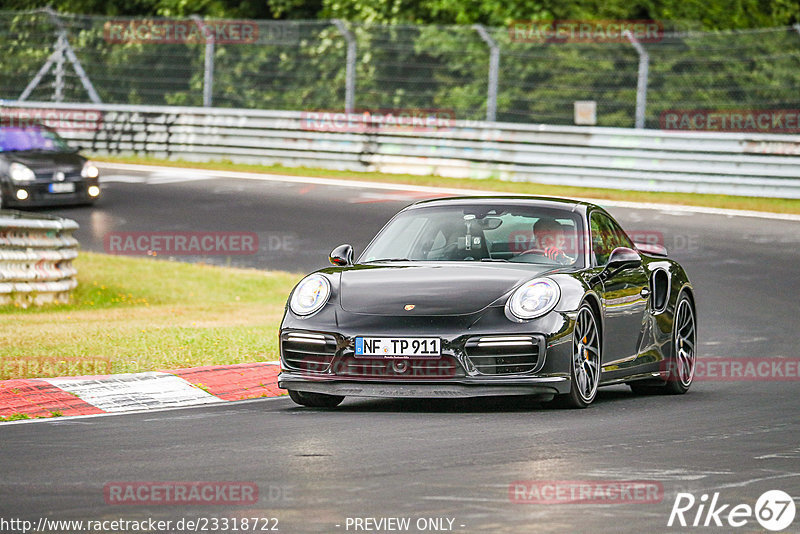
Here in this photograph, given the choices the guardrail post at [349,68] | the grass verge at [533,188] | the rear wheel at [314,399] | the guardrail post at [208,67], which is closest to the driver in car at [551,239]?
the rear wheel at [314,399]

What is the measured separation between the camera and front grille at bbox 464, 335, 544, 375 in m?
8.84

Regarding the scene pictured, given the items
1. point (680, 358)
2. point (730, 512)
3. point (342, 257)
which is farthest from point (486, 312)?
point (730, 512)

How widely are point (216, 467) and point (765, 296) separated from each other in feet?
32.3

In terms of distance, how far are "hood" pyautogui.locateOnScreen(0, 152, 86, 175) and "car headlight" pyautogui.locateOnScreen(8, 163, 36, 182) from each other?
69mm

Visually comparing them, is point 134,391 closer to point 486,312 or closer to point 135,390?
point 135,390

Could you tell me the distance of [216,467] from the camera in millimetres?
7066

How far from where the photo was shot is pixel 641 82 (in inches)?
970

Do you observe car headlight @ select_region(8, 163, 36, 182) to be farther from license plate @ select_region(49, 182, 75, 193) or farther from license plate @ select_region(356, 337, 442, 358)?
license plate @ select_region(356, 337, 442, 358)

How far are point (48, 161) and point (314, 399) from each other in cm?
1485

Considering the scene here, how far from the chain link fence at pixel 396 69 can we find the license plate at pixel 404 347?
54.2 ft

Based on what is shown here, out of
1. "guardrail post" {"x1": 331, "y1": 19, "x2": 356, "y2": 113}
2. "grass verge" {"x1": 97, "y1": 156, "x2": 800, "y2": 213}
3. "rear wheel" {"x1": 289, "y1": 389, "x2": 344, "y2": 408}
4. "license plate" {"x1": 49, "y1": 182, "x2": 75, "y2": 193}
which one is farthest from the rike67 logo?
"guardrail post" {"x1": 331, "y1": 19, "x2": 356, "y2": 113}

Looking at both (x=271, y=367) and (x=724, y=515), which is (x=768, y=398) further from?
(x=724, y=515)

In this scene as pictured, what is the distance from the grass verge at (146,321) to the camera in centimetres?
1132

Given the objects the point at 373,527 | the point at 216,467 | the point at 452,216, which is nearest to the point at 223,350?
the point at 452,216
